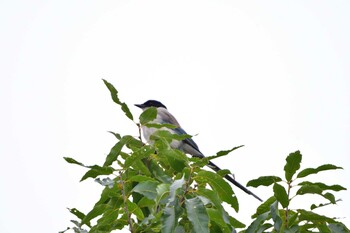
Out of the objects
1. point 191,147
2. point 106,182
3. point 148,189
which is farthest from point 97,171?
point 191,147

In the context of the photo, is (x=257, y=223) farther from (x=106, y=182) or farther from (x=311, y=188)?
(x=106, y=182)

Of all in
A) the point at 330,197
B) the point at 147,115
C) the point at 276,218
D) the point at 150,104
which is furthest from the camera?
the point at 150,104

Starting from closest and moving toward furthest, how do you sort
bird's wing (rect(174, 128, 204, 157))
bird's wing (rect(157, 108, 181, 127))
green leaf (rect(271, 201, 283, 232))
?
green leaf (rect(271, 201, 283, 232)), bird's wing (rect(174, 128, 204, 157)), bird's wing (rect(157, 108, 181, 127))

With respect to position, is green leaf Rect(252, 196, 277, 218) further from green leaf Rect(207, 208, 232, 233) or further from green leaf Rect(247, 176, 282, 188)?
green leaf Rect(207, 208, 232, 233)

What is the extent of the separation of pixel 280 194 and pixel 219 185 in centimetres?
33

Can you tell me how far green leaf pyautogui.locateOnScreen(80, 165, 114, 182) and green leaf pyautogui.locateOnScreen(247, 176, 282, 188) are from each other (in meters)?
0.72

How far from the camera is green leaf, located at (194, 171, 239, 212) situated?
3329 mm

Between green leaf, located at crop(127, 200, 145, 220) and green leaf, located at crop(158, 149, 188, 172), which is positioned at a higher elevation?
green leaf, located at crop(158, 149, 188, 172)

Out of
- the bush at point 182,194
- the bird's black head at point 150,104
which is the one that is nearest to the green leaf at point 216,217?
the bush at point 182,194

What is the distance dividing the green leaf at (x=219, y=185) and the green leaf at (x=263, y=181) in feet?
0.37

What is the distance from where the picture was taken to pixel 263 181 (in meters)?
3.37

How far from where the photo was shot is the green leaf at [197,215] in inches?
113

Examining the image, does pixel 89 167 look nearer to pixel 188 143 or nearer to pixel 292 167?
pixel 292 167

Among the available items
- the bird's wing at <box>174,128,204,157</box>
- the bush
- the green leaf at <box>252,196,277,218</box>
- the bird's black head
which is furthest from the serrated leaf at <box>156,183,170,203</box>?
the bird's black head
